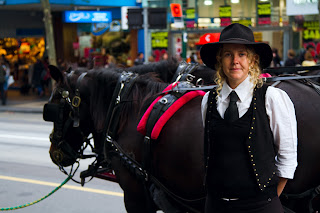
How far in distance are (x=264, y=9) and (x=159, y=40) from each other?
5316 mm

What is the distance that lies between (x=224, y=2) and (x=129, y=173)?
62.1 feet

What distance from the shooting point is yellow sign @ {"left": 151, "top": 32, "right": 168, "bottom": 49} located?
885 inches

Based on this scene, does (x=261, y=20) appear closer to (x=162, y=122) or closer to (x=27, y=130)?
(x=27, y=130)

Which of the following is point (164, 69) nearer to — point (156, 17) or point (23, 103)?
point (156, 17)

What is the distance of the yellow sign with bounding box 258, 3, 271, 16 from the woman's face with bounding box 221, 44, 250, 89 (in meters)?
19.4

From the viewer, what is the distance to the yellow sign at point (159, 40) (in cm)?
2247

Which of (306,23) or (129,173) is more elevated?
(306,23)

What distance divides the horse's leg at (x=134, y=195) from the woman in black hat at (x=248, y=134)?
1241mm

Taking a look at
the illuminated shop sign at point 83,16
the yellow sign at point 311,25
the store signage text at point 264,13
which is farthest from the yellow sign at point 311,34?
the illuminated shop sign at point 83,16

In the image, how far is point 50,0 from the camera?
59.5 feet

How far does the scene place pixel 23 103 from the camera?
18.7 metres

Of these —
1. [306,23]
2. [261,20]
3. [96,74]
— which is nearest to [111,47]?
[261,20]

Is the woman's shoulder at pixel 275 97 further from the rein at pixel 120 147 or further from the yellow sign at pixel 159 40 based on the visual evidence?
the yellow sign at pixel 159 40

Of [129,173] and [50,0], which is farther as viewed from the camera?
[50,0]
